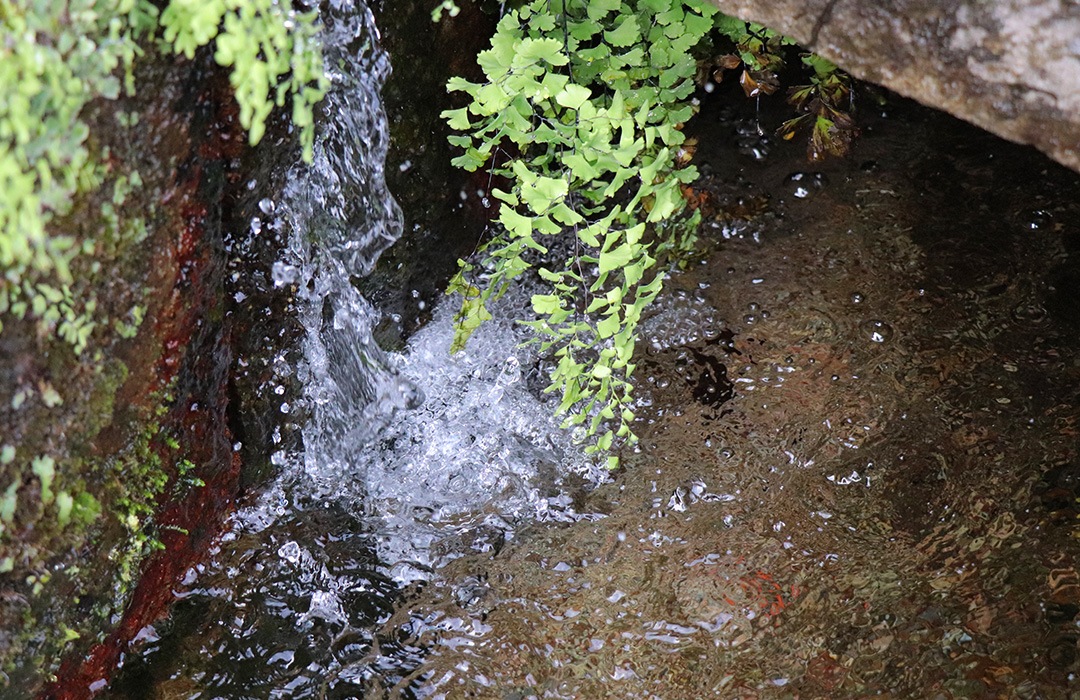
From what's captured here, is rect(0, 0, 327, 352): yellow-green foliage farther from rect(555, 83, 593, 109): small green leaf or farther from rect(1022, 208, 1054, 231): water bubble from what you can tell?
rect(1022, 208, 1054, 231): water bubble

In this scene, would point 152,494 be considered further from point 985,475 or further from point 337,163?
point 985,475

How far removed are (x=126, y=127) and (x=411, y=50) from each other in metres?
0.99

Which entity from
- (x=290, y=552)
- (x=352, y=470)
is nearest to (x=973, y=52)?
(x=352, y=470)

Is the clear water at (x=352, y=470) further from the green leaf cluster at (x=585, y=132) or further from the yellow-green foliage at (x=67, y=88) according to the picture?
the yellow-green foliage at (x=67, y=88)

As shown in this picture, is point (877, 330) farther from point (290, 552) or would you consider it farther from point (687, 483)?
point (290, 552)

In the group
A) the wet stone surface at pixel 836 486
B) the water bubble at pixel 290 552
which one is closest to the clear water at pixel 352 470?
the water bubble at pixel 290 552

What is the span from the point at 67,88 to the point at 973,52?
173cm

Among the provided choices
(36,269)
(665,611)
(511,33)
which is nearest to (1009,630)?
(665,611)

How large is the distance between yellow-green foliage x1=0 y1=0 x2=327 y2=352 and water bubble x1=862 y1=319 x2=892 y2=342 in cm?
197

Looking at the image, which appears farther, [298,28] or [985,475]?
[985,475]

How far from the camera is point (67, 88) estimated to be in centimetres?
168

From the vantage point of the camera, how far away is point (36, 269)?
1.81 m

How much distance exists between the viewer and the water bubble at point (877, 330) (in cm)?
306

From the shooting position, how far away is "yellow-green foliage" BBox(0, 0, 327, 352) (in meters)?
1.59
